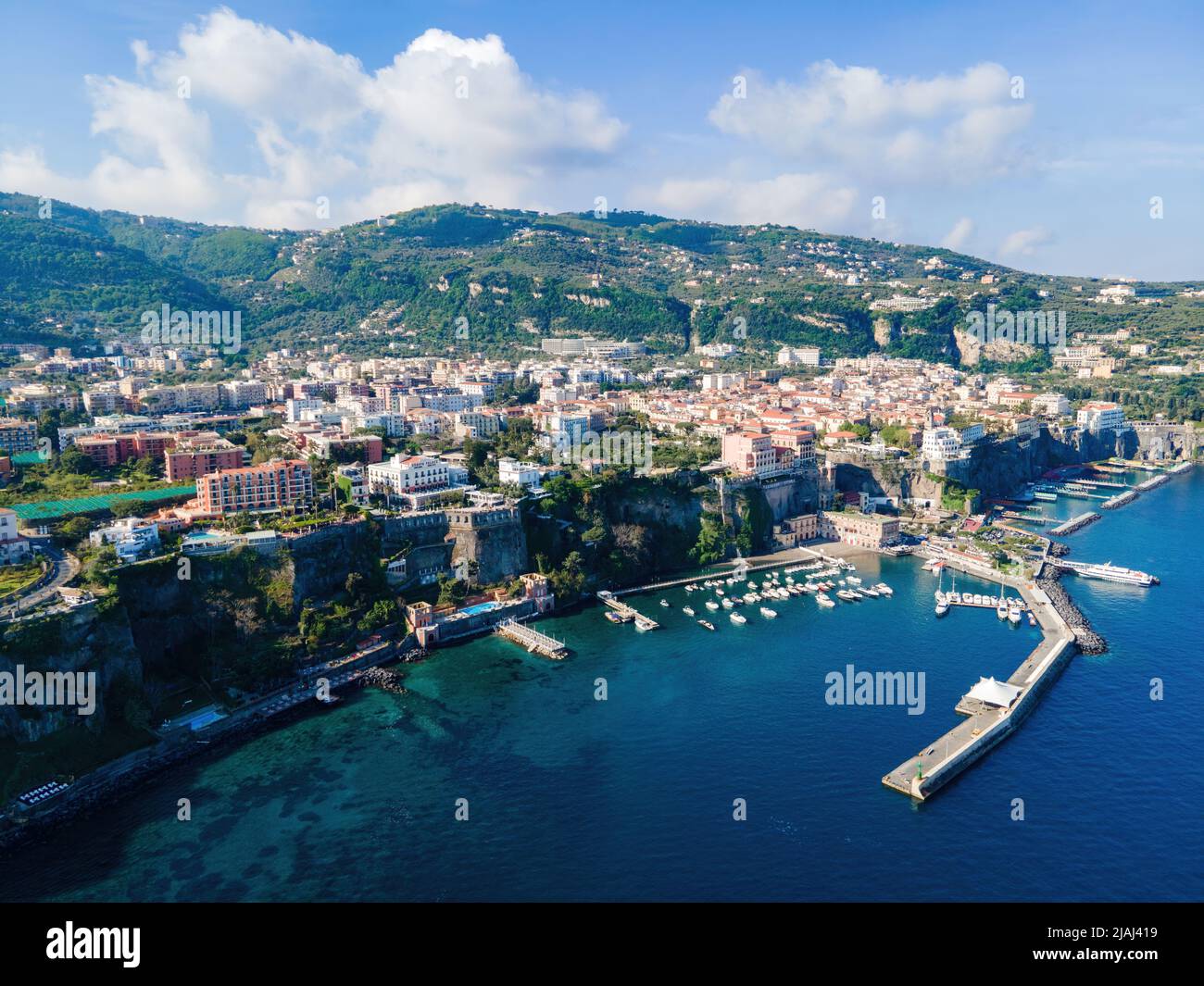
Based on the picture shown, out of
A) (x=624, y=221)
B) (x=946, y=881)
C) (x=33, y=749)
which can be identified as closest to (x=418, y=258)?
(x=624, y=221)

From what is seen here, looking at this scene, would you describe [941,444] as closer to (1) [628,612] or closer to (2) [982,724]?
(1) [628,612]

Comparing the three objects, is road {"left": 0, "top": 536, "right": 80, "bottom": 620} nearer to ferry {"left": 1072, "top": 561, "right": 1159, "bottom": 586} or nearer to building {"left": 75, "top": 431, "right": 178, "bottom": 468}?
building {"left": 75, "top": 431, "right": 178, "bottom": 468}

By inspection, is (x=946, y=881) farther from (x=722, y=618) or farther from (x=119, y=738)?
(x=119, y=738)

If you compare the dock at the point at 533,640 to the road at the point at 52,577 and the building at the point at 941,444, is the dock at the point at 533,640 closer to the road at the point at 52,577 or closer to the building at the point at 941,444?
the road at the point at 52,577

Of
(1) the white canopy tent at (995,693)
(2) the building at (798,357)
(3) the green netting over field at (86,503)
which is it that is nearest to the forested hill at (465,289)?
(2) the building at (798,357)

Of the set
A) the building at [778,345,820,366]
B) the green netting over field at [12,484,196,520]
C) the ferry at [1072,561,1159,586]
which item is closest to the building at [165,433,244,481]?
the green netting over field at [12,484,196,520]

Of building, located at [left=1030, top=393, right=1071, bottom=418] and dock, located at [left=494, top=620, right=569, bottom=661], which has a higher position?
building, located at [left=1030, top=393, right=1071, bottom=418]

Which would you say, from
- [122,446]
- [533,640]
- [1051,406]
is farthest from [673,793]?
[1051,406]
